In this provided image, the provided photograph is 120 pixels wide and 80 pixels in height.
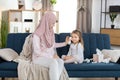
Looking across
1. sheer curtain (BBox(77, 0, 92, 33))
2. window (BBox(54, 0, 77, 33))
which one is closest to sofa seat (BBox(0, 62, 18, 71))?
window (BBox(54, 0, 77, 33))

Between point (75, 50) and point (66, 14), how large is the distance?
14.3ft

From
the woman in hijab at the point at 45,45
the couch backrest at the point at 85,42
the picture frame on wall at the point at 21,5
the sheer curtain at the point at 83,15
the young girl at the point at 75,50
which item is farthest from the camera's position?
the sheer curtain at the point at 83,15

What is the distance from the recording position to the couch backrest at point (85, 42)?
13.4 ft

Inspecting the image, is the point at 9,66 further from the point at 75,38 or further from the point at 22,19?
the point at 22,19

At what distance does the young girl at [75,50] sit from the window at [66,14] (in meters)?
4.15

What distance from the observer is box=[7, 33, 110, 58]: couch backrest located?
4.10 metres

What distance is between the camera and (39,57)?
3545 millimetres

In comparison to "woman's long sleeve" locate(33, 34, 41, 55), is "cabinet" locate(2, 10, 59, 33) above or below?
above

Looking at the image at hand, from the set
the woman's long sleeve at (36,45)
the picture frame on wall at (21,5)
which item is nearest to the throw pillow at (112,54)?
the woman's long sleeve at (36,45)

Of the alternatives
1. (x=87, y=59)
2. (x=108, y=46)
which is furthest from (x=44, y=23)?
(x=108, y=46)

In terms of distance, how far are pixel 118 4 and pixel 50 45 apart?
457 cm

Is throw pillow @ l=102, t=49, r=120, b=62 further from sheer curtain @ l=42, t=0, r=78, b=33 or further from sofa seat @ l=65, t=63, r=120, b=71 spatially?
sheer curtain @ l=42, t=0, r=78, b=33

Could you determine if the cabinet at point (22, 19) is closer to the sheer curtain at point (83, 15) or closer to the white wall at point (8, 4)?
the white wall at point (8, 4)

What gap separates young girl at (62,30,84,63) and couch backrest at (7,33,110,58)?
164 mm
